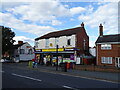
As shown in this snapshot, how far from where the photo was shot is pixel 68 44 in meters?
32.7

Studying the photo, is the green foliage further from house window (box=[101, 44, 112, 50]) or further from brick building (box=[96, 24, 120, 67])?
house window (box=[101, 44, 112, 50])

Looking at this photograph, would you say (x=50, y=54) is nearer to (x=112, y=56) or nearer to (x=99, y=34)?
(x=99, y=34)

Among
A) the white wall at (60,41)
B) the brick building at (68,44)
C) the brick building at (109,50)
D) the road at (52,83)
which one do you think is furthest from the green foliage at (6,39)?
the road at (52,83)

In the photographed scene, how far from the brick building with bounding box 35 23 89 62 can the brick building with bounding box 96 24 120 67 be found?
4102 mm

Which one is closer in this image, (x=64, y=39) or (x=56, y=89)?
(x=56, y=89)

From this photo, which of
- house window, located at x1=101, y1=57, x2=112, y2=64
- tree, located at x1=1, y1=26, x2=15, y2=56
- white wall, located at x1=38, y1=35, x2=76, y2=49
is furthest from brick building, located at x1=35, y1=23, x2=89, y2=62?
tree, located at x1=1, y1=26, x2=15, y2=56

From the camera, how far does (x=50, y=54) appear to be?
118 feet

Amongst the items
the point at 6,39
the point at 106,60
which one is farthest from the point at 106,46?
the point at 6,39

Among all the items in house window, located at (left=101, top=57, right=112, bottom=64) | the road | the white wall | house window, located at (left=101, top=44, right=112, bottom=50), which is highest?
the white wall

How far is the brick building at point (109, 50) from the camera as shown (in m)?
27.5

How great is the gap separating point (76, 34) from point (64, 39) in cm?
311

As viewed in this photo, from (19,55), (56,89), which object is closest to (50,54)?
(19,55)

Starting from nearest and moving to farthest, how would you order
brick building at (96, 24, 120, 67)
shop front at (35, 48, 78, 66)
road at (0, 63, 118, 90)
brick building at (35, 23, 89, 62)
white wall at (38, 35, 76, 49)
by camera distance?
road at (0, 63, 118, 90), brick building at (96, 24, 120, 67), shop front at (35, 48, 78, 66), brick building at (35, 23, 89, 62), white wall at (38, 35, 76, 49)

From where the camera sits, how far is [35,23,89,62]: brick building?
104 ft
